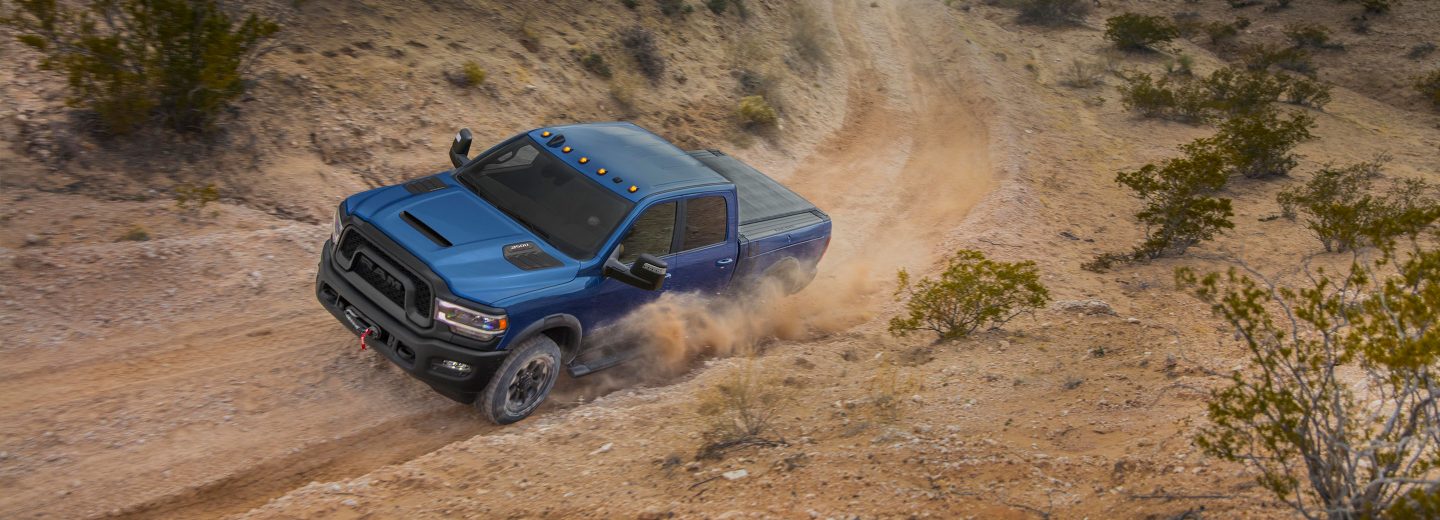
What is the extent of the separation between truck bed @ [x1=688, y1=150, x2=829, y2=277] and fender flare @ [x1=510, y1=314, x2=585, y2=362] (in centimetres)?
184

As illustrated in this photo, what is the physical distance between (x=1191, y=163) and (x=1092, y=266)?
2006 millimetres

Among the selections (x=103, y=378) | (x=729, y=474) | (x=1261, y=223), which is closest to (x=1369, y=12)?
(x=1261, y=223)

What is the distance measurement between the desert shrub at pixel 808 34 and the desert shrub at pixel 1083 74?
19.7 ft

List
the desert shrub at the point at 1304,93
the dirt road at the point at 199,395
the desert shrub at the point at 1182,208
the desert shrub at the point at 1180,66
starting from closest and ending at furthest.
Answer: the dirt road at the point at 199,395 → the desert shrub at the point at 1182,208 → the desert shrub at the point at 1304,93 → the desert shrub at the point at 1180,66

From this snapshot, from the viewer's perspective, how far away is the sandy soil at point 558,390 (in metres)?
5.64

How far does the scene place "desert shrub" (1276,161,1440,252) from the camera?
11.4 m

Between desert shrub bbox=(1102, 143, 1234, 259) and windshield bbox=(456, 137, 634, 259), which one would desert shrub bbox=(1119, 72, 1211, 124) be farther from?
windshield bbox=(456, 137, 634, 259)

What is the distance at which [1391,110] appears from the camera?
22.1m

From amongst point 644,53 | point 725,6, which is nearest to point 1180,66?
point 725,6

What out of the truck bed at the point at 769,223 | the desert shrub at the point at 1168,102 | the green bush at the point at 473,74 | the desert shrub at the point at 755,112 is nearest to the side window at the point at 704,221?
the truck bed at the point at 769,223

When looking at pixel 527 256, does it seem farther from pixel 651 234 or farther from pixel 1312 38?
pixel 1312 38

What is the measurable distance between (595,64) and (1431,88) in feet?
67.8

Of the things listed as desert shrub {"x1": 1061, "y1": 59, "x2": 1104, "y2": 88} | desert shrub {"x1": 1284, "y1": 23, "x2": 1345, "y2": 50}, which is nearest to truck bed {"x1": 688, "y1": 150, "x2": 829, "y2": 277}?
desert shrub {"x1": 1061, "y1": 59, "x2": 1104, "y2": 88}

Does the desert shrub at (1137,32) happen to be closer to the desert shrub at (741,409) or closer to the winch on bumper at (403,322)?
the desert shrub at (741,409)
